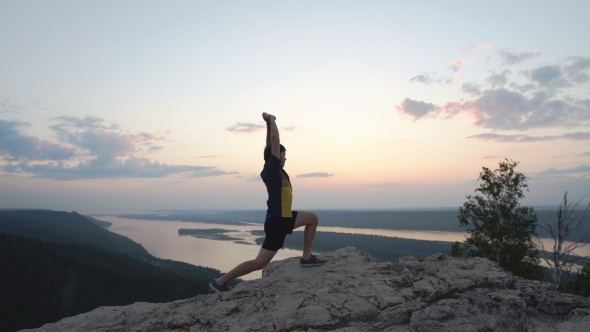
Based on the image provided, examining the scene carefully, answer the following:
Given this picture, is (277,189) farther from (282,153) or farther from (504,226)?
(504,226)

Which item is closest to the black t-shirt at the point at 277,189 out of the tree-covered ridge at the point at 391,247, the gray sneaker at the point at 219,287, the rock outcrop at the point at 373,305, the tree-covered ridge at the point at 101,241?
the rock outcrop at the point at 373,305

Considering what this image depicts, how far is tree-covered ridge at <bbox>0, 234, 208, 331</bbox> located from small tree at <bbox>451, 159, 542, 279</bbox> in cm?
3202

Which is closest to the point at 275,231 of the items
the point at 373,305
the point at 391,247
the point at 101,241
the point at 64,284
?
the point at 373,305

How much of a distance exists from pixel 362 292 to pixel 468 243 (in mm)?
15525

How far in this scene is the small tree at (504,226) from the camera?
1592 centimetres

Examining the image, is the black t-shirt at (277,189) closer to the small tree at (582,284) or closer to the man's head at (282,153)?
the man's head at (282,153)

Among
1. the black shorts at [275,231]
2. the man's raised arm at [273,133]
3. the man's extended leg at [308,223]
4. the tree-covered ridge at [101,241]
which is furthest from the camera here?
the tree-covered ridge at [101,241]

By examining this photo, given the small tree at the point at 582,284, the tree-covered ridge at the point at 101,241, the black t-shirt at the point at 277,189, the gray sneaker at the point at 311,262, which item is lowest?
the tree-covered ridge at the point at 101,241

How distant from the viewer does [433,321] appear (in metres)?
3.44

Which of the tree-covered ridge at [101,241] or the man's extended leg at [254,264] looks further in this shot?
the tree-covered ridge at [101,241]

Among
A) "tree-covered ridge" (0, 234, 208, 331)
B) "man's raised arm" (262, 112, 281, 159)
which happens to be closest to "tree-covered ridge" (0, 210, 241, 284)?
"tree-covered ridge" (0, 234, 208, 331)

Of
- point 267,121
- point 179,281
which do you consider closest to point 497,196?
point 267,121

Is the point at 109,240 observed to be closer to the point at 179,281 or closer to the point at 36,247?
the point at 36,247

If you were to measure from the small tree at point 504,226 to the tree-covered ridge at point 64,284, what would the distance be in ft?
105
